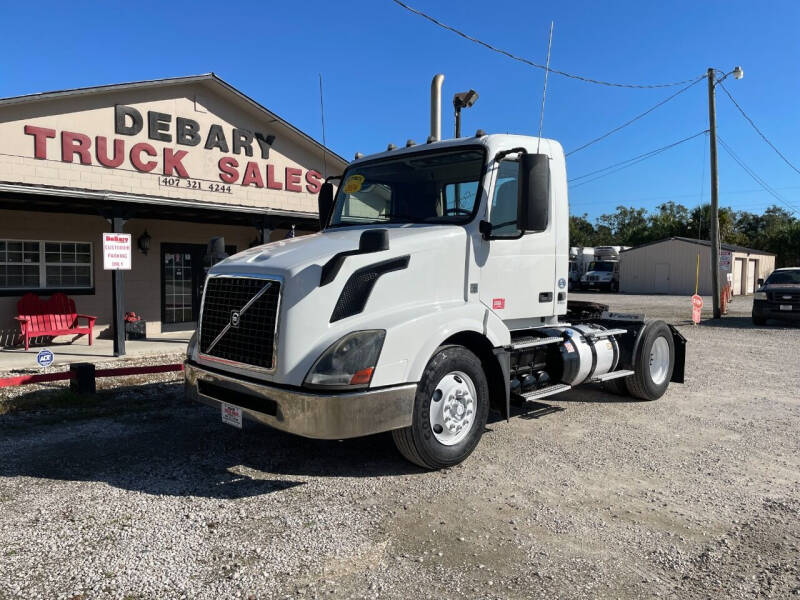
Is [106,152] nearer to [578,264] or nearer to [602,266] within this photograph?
[602,266]

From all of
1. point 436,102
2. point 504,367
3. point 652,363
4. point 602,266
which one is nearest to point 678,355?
point 652,363

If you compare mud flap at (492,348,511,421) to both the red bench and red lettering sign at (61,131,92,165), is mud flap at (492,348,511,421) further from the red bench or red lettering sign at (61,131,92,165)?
red lettering sign at (61,131,92,165)

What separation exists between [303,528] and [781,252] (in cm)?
5629

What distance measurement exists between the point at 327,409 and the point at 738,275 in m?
39.7

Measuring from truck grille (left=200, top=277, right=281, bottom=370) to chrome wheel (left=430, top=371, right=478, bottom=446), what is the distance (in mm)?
1235

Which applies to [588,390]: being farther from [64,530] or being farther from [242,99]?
[242,99]

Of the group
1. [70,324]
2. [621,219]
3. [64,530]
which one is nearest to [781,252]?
[621,219]

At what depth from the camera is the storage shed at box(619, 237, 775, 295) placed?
114ft

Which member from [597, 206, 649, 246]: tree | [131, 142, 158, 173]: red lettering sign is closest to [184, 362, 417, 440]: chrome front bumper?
[131, 142, 158, 173]: red lettering sign

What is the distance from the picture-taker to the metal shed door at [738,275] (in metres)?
36.4

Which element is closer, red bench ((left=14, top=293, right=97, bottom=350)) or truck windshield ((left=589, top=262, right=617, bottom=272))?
red bench ((left=14, top=293, right=97, bottom=350))

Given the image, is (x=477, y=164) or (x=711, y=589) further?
(x=477, y=164)

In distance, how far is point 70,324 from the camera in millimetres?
11625

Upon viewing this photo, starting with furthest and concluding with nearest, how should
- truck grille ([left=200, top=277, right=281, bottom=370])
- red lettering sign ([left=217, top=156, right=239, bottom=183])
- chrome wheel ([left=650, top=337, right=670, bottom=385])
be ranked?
red lettering sign ([left=217, top=156, right=239, bottom=183]), chrome wheel ([left=650, top=337, right=670, bottom=385]), truck grille ([left=200, top=277, right=281, bottom=370])
